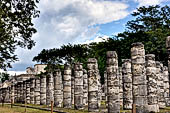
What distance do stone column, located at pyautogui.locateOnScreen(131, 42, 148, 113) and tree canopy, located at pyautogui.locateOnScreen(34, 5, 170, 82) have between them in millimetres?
18222

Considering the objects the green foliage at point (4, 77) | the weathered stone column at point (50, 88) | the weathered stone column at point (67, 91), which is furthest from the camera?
the green foliage at point (4, 77)

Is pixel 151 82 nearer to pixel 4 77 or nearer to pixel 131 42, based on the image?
pixel 131 42

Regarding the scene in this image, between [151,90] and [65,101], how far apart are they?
548 cm

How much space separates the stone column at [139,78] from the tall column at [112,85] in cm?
89

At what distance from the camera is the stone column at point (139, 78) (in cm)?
1144

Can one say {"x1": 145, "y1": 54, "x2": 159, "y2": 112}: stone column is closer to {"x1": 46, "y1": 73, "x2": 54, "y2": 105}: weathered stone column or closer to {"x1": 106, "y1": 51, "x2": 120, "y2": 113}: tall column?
{"x1": 106, "y1": 51, "x2": 120, "y2": 113}: tall column

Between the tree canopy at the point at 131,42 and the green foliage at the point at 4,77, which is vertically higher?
the tree canopy at the point at 131,42

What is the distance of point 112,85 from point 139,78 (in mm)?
1381

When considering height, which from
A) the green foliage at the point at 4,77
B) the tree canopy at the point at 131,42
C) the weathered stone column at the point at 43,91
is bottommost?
the weathered stone column at the point at 43,91

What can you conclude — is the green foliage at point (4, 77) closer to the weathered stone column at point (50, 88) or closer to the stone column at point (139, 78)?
the weathered stone column at point (50, 88)

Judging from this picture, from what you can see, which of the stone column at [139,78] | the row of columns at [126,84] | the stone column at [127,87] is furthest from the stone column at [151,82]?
the stone column at [139,78]

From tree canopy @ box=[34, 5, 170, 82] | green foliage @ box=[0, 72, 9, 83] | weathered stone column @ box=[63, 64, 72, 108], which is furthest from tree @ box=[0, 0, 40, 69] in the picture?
green foliage @ box=[0, 72, 9, 83]

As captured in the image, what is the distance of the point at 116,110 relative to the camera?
1188 centimetres

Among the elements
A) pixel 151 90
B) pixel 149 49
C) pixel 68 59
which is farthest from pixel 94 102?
pixel 68 59
